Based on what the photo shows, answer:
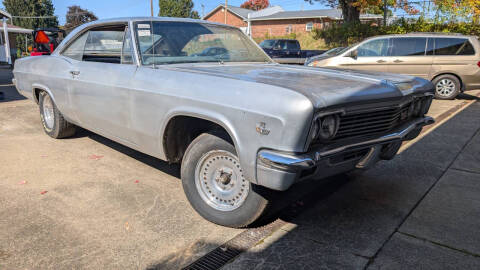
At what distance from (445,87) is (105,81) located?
360 inches

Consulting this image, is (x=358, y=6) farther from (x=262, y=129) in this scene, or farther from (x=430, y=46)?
(x=262, y=129)

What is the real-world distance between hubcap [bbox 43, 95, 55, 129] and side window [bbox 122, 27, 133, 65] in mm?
2113

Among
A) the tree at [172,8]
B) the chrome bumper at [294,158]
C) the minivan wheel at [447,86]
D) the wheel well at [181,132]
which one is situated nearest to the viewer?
the chrome bumper at [294,158]

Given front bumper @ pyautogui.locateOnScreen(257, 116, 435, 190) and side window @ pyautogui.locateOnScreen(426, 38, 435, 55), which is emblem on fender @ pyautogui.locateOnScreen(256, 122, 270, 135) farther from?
side window @ pyautogui.locateOnScreen(426, 38, 435, 55)

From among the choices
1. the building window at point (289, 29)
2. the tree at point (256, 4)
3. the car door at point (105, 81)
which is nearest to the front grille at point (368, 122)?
the car door at point (105, 81)

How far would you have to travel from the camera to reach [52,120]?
17.2 feet

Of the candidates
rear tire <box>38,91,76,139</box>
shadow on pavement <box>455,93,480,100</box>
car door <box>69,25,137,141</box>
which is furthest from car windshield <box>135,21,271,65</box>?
shadow on pavement <box>455,93,480,100</box>

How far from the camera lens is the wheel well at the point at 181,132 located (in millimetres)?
3088

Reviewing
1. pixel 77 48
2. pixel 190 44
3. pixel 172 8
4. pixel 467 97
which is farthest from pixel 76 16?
pixel 190 44

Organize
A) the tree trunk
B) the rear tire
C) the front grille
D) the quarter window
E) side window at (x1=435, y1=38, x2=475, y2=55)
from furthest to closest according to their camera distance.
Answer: the tree trunk < side window at (x1=435, y1=38, x2=475, y2=55) < the rear tire < the quarter window < the front grille

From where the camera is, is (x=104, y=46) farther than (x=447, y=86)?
No

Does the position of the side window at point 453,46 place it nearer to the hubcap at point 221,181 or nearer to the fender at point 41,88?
the hubcap at point 221,181

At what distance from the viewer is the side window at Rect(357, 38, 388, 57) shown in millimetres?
10000

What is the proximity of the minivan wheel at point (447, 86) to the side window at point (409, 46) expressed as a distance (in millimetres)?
859
